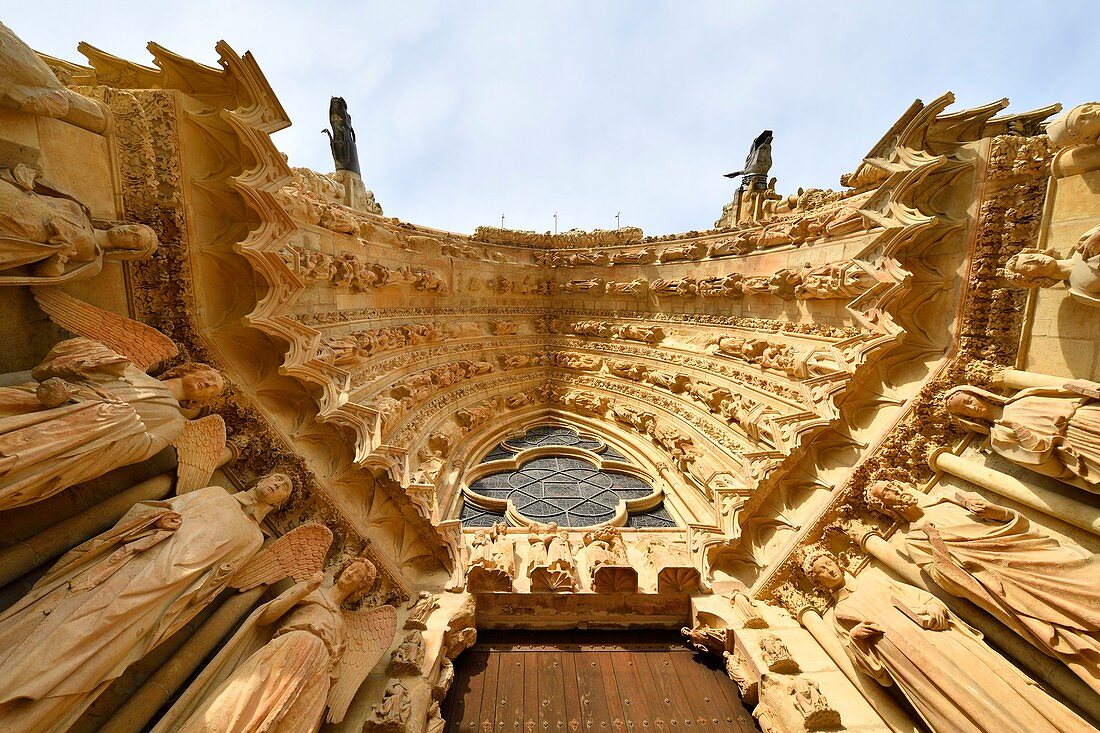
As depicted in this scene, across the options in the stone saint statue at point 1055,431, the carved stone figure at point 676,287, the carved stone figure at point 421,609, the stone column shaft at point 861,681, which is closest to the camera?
the stone saint statue at point 1055,431

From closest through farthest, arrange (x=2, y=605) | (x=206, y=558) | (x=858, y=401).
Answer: (x=2, y=605) < (x=206, y=558) < (x=858, y=401)

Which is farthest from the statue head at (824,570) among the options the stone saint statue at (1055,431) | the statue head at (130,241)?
the statue head at (130,241)

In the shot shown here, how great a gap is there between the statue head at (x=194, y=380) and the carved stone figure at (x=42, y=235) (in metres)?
0.98

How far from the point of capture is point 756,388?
6.17 metres

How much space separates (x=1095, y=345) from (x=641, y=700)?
5.18 meters

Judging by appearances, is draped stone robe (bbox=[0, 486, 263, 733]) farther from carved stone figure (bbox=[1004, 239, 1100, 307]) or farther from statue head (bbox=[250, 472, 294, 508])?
carved stone figure (bbox=[1004, 239, 1100, 307])

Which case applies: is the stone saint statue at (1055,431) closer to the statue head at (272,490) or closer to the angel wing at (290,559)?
the angel wing at (290,559)

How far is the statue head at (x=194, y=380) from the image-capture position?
3604 millimetres

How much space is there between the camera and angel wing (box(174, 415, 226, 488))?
351 cm

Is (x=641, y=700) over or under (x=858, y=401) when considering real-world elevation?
under

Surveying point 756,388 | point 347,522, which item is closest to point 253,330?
point 347,522

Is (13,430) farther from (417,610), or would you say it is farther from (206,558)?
(417,610)

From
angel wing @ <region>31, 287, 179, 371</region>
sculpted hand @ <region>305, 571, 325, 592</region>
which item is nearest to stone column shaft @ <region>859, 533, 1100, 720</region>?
sculpted hand @ <region>305, 571, 325, 592</region>

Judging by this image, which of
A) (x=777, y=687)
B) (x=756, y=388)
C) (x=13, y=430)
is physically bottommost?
(x=777, y=687)
